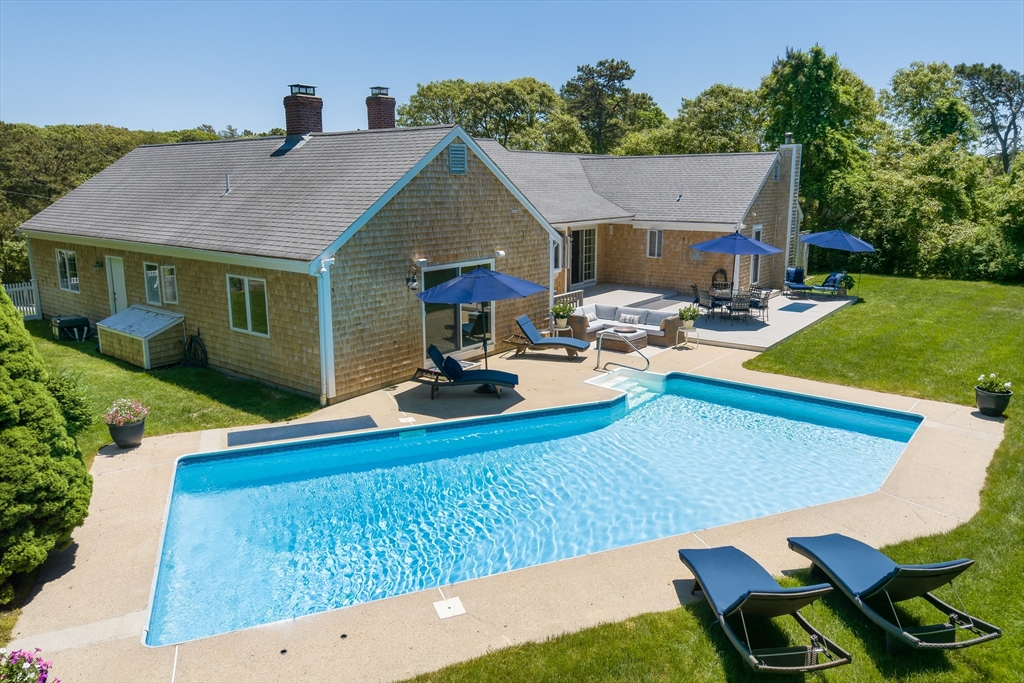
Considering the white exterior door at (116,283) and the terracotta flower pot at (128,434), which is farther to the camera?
the white exterior door at (116,283)

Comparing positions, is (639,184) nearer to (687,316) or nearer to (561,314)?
(687,316)

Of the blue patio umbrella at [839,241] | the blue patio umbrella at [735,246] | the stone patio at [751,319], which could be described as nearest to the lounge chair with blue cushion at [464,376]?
the stone patio at [751,319]

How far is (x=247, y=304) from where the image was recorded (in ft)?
48.4

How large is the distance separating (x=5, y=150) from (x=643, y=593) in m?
47.0

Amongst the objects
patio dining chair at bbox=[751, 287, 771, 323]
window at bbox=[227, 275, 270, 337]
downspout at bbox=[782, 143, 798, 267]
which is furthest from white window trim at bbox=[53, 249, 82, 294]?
downspout at bbox=[782, 143, 798, 267]

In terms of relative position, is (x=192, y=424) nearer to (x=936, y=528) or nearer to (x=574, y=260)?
(x=936, y=528)

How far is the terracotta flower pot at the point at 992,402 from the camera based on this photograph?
1288 centimetres

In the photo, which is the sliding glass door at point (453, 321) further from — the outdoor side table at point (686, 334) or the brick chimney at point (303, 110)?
the brick chimney at point (303, 110)

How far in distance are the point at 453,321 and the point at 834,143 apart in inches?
1098

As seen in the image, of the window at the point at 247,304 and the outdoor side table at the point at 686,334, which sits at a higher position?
the window at the point at 247,304

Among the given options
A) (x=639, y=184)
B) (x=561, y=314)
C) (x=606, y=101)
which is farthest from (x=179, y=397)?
(x=606, y=101)

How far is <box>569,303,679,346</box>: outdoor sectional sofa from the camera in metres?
18.7

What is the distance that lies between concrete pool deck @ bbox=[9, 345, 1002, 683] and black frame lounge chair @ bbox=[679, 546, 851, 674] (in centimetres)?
63

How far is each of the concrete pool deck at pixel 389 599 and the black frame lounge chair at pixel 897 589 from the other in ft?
2.58
